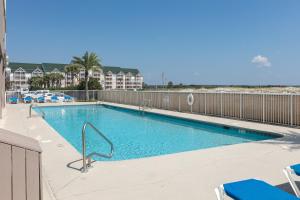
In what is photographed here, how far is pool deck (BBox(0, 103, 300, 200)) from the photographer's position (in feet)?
11.6

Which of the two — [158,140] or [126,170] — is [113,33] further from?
[126,170]

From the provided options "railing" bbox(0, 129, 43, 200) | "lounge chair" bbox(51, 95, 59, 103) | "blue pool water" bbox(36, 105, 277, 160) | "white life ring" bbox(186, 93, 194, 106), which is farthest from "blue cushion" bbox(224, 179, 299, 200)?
"lounge chair" bbox(51, 95, 59, 103)

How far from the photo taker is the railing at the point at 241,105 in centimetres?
909

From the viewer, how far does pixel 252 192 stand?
2.56 m

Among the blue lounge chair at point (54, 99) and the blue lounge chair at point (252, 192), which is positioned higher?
the blue lounge chair at point (54, 99)

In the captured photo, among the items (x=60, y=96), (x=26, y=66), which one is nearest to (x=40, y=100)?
(x=60, y=96)

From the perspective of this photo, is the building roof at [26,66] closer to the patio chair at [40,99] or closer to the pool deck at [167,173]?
the patio chair at [40,99]

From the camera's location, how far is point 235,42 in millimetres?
28719

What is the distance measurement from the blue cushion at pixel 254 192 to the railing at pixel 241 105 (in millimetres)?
7221

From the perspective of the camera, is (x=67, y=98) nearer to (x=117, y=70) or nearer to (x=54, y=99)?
(x=54, y=99)

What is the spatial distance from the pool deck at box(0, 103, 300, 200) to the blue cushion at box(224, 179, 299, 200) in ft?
2.44

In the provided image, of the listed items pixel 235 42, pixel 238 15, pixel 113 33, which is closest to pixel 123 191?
pixel 238 15

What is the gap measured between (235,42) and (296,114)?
21464 millimetres

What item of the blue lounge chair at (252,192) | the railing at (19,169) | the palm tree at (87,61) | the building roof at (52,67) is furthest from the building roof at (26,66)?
the blue lounge chair at (252,192)
